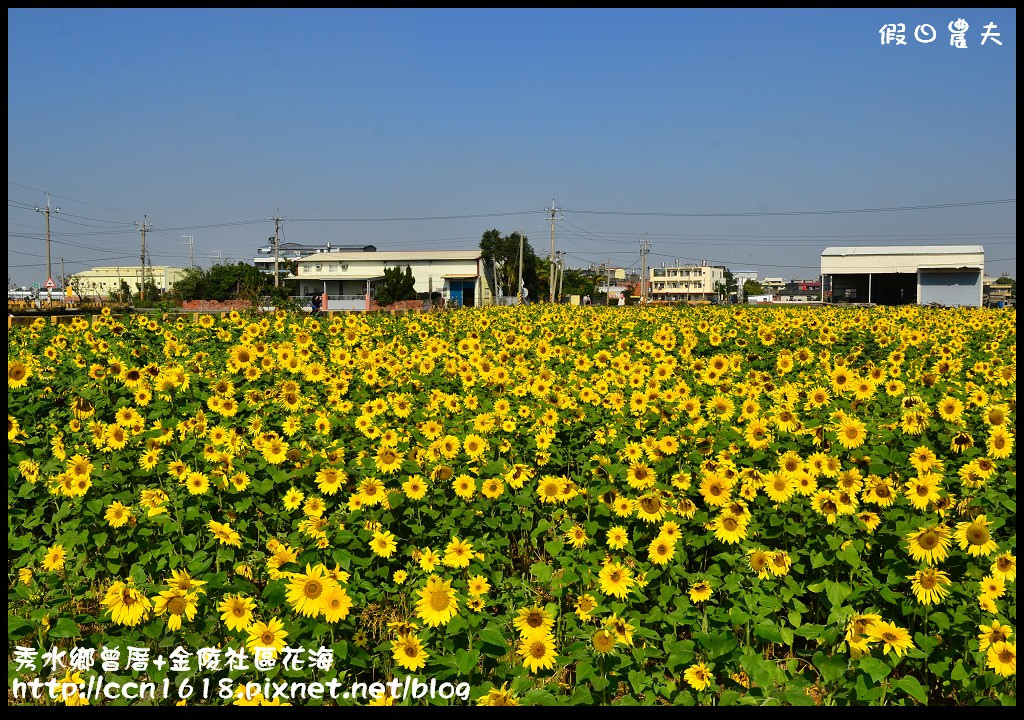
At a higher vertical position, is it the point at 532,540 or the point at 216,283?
the point at 216,283

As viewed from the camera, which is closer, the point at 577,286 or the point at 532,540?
the point at 532,540

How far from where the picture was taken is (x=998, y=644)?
2627 mm

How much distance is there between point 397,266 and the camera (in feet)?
206

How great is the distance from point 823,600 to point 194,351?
5575 millimetres

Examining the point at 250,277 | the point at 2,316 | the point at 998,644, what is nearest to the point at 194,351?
the point at 2,316

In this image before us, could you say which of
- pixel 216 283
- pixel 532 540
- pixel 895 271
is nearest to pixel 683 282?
pixel 895 271

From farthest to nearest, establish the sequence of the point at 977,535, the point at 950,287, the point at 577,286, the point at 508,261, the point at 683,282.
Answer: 1. the point at 683,282
2. the point at 577,286
3. the point at 508,261
4. the point at 950,287
5. the point at 977,535

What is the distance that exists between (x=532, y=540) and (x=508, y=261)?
8069 cm

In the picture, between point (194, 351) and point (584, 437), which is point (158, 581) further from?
point (194, 351)

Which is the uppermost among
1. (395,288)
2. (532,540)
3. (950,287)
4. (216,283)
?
(216,283)

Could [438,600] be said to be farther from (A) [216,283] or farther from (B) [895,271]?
(A) [216,283]

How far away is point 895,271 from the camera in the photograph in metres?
57.7

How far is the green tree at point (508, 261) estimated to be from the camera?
73.9 m

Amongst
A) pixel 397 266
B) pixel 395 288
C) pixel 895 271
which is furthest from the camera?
pixel 397 266
